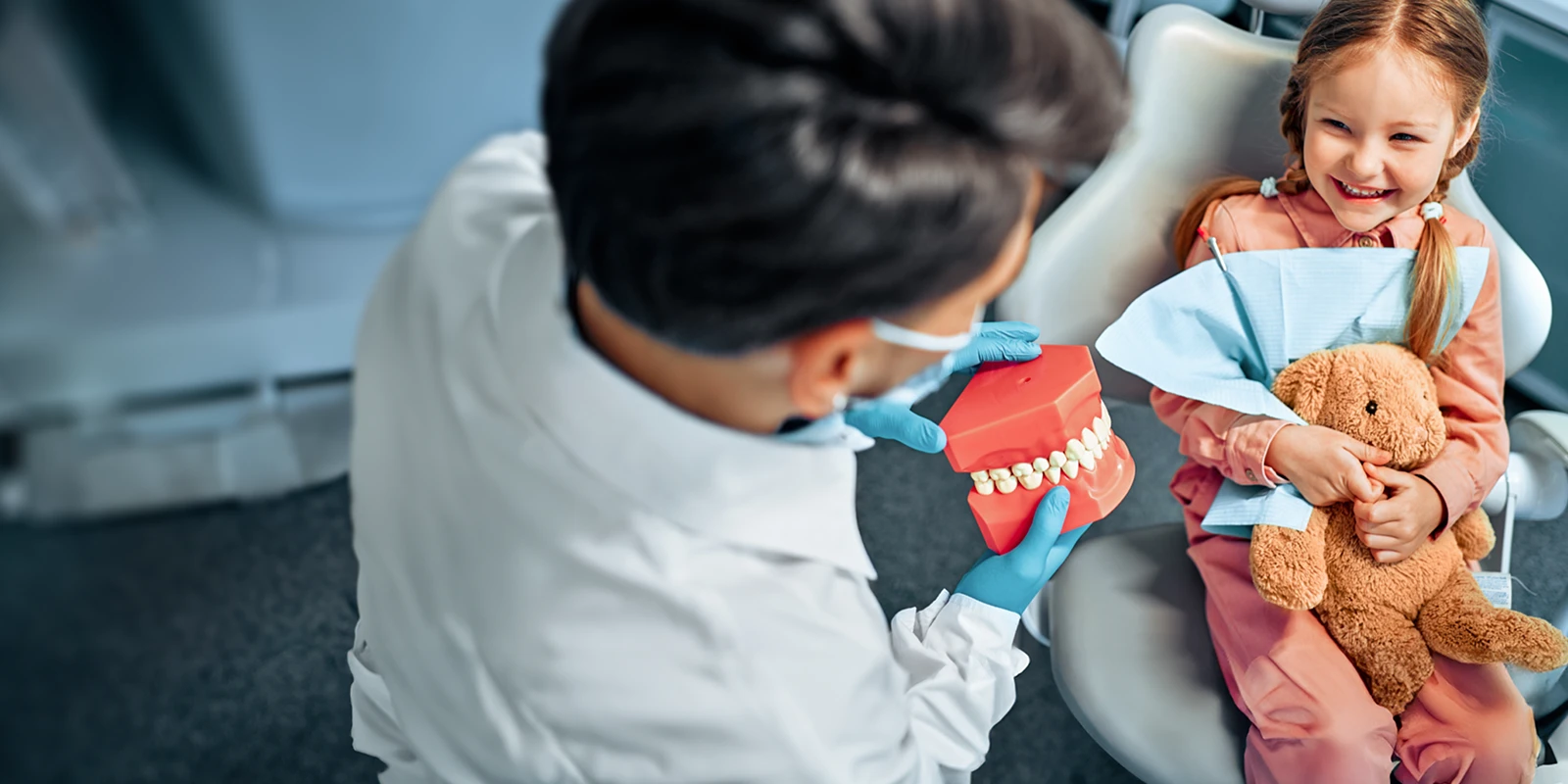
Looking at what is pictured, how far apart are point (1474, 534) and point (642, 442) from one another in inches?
37.8

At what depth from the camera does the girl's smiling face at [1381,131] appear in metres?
1.10

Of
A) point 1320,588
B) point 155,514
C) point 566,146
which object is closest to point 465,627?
point 155,514

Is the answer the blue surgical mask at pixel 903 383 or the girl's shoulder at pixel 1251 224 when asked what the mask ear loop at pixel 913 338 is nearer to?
the blue surgical mask at pixel 903 383

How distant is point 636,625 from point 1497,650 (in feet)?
2.74

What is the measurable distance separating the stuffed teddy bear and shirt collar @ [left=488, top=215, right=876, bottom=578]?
24.1 inches

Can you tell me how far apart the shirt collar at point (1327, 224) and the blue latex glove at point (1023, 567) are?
0.49 m

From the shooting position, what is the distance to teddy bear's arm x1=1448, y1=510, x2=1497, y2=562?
1.17 metres

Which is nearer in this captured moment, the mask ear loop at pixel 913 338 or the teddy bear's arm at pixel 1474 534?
the mask ear loop at pixel 913 338

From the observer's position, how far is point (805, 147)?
1.62 feet

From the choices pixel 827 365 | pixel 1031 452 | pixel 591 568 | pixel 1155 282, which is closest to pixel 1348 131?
pixel 1155 282

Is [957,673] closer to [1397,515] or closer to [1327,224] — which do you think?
[1397,515]

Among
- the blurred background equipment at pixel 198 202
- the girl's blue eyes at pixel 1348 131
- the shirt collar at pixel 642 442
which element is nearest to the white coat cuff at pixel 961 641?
the shirt collar at pixel 642 442

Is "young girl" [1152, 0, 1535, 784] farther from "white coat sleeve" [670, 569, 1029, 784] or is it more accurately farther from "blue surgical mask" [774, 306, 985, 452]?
"blue surgical mask" [774, 306, 985, 452]

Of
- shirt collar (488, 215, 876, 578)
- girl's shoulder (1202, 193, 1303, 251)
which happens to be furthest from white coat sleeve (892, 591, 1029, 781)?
girl's shoulder (1202, 193, 1303, 251)
